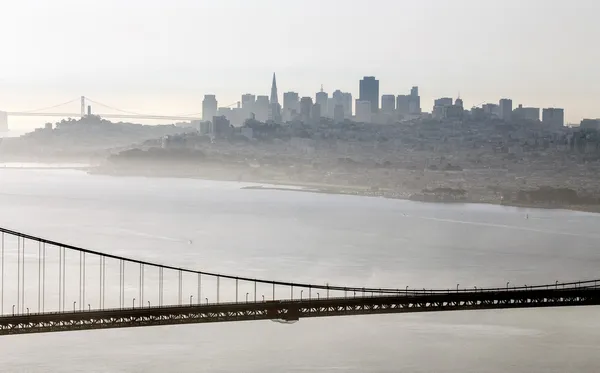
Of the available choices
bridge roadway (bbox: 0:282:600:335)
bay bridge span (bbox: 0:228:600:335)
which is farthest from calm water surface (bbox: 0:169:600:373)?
bridge roadway (bbox: 0:282:600:335)

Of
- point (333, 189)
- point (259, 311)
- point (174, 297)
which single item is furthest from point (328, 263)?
point (333, 189)

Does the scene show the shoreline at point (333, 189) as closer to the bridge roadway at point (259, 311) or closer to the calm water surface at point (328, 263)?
the calm water surface at point (328, 263)

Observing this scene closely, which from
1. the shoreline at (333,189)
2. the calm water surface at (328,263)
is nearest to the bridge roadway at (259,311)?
the calm water surface at (328,263)

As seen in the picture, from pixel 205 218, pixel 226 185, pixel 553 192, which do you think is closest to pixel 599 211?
pixel 553 192

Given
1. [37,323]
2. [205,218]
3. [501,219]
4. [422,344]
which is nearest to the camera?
[37,323]

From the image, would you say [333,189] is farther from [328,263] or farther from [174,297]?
[174,297]

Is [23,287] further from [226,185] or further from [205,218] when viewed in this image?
[226,185]
